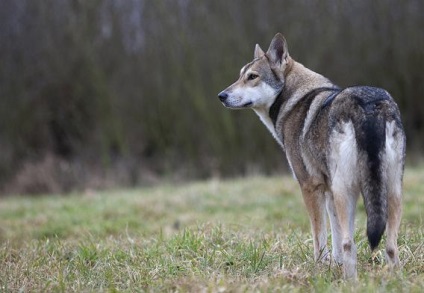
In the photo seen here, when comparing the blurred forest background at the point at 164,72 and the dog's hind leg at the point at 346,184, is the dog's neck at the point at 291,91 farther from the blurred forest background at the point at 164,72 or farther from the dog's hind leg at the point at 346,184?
the blurred forest background at the point at 164,72

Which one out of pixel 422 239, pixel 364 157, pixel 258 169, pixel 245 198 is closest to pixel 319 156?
pixel 364 157

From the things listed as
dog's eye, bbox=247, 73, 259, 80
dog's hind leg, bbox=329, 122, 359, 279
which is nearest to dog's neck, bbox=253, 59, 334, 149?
dog's eye, bbox=247, 73, 259, 80

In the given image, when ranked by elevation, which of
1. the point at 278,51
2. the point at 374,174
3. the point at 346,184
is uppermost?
the point at 278,51

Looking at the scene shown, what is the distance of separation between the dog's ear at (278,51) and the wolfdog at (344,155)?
0.30 m

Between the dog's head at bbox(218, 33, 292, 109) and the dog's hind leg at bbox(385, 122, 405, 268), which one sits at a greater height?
the dog's head at bbox(218, 33, 292, 109)

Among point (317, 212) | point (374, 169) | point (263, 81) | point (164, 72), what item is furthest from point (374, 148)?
point (164, 72)

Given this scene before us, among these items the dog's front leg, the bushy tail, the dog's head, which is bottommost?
the dog's front leg

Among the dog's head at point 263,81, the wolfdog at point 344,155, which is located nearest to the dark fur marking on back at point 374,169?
the wolfdog at point 344,155

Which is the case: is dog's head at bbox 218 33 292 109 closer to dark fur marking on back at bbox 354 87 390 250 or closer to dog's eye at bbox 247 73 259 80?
dog's eye at bbox 247 73 259 80

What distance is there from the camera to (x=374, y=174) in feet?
A: 14.0

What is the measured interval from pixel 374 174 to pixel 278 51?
2.13m

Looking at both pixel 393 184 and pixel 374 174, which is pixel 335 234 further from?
pixel 374 174

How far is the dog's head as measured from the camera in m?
5.96

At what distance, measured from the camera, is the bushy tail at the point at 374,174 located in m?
4.23
